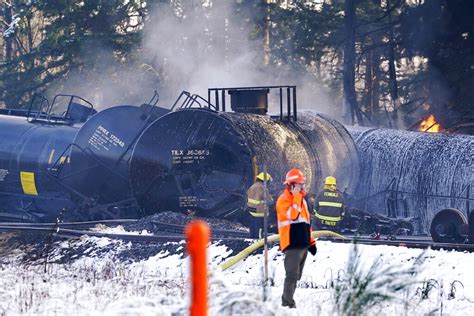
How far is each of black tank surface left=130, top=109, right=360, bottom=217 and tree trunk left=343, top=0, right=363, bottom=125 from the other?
42.2 ft

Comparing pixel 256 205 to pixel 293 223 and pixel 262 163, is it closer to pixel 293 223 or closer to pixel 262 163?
pixel 262 163

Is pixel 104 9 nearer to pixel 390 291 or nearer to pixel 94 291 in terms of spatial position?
pixel 94 291

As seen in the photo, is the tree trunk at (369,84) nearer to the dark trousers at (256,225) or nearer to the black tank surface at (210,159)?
the black tank surface at (210,159)

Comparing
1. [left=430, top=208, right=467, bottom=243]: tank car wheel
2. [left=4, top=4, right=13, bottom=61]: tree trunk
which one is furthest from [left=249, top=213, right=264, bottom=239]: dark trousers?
[left=4, top=4, right=13, bottom=61]: tree trunk

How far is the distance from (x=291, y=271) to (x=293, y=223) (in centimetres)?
55

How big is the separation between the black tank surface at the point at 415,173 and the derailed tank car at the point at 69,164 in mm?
7058

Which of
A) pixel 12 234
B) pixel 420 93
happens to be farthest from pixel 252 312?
pixel 420 93

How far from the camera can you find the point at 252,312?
6688 mm

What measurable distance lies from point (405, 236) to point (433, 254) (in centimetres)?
478

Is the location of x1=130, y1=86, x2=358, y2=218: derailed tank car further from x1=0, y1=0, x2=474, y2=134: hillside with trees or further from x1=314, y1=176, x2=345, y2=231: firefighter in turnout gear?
x1=0, y1=0, x2=474, y2=134: hillside with trees

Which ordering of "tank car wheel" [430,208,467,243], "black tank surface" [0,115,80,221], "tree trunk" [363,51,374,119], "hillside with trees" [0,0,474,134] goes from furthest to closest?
"tree trunk" [363,51,374,119]
"hillside with trees" [0,0,474,134]
"black tank surface" [0,115,80,221]
"tank car wheel" [430,208,467,243]

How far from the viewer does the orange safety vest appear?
9.99m

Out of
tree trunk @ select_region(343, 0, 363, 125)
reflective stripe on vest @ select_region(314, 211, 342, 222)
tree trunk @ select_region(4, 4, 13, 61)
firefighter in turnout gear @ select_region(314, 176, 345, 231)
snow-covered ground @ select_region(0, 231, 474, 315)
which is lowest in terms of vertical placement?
snow-covered ground @ select_region(0, 231, 474, 315)

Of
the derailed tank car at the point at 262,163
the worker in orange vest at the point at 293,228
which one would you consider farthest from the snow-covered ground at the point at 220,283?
the derailed tank car at the point at 262,163
